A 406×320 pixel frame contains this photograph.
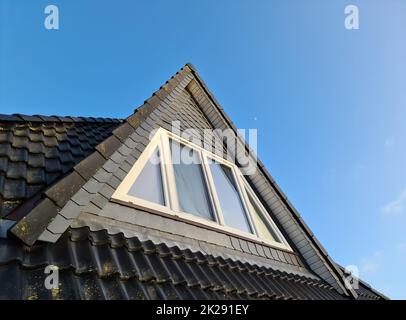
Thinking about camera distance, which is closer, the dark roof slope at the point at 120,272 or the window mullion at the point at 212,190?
the dark roof slope at the point at 120,272

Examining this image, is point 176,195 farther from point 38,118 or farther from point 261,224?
point 38,118

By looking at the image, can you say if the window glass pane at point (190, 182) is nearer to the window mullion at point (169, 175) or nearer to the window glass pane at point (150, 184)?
the window mullion at point (169, 175)

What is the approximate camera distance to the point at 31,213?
2.03m

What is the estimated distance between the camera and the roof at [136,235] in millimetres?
1978

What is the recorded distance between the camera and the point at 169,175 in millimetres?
4109

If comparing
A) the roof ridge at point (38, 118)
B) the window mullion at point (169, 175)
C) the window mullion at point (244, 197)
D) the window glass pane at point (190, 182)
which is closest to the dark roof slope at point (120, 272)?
the window mullion at point (169, 175)

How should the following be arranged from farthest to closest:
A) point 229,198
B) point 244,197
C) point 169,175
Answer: point 244,197
point 229,198
point 169,175

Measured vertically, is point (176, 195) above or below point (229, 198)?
below

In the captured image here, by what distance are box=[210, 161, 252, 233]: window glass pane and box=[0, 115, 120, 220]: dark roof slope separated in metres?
2.25

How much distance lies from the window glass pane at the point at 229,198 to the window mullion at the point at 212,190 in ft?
0.51

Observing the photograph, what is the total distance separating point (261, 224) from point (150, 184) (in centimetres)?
278

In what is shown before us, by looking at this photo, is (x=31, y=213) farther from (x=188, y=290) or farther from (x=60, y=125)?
(x=60, y=125)

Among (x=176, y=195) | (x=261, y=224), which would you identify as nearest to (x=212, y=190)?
(x=176, y=195)
